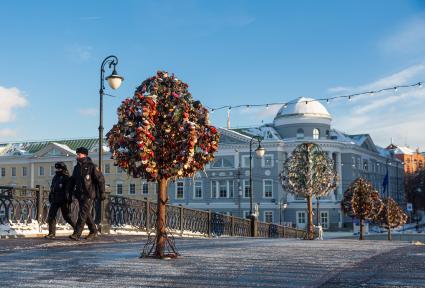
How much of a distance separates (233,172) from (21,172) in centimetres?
3029

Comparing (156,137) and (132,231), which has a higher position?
(156,137)

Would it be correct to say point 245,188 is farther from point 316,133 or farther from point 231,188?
point 316,133

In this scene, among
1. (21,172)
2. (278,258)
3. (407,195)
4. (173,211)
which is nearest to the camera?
(278,258)

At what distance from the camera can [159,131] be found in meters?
9.76

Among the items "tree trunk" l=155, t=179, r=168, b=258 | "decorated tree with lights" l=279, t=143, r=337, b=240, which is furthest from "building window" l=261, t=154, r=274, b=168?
"tree trunk" l=155, t=179, r=168, b=258

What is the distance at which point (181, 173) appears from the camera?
998 cm

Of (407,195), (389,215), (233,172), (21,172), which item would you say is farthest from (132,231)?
(407,195)

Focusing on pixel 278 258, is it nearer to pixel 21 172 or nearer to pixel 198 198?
pixel 198 198

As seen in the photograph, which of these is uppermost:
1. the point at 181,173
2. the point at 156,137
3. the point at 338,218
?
the point at 156,137

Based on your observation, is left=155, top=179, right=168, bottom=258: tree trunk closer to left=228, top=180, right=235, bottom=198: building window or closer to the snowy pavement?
the snowy pavement

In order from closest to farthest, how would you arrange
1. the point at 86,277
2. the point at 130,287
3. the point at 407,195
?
the point at 130,287, the point at 86,277, the point at 407,195

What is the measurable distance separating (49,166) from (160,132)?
69.1 m

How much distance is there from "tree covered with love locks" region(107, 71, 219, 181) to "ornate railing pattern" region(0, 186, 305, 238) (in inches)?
243

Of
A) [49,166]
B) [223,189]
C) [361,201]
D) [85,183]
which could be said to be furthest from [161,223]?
[49,166]
